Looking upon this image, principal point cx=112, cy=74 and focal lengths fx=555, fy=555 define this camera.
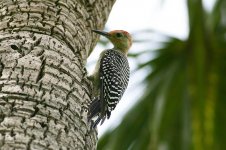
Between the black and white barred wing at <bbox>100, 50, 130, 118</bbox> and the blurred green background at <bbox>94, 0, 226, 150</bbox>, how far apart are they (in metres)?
0.32

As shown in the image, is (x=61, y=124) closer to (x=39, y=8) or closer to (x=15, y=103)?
(x=15, y=103)

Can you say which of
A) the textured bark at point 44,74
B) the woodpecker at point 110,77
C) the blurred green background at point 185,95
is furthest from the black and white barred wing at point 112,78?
the textured bark at point 44,74

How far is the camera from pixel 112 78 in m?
5.17

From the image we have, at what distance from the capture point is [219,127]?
425 cm

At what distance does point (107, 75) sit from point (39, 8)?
4.44 feet

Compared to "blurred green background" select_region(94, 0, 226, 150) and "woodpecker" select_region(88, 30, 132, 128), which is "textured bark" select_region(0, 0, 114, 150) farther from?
"blurred green background" select_region(94, 0, 226, 150)

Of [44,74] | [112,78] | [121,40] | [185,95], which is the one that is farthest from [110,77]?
[44,74]

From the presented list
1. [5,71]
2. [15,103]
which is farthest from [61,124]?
[5,71]

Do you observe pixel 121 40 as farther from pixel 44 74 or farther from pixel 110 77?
pixel 44 74

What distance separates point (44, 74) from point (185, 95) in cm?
138

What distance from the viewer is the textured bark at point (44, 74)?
9.73ft

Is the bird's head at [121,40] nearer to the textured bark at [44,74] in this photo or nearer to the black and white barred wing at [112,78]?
the black and white barred wing at [112,78]

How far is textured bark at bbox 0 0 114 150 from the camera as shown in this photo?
2965 mm

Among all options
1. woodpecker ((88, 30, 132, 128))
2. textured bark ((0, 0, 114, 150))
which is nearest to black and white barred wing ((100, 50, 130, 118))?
woodpecker ((88, 30, 132, 128))
